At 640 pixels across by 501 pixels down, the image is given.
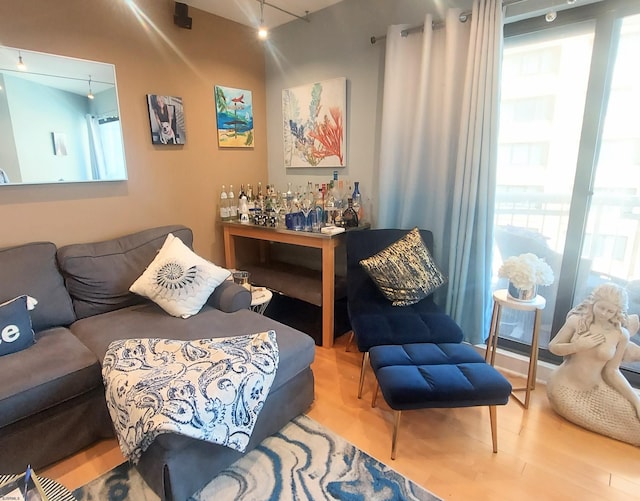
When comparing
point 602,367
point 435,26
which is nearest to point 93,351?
point 602,367

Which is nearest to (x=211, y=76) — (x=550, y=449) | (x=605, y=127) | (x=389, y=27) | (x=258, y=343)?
(x=389, y=27)

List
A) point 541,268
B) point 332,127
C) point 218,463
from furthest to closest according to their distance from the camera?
1. point 332,127
2. point 541,268
3. point 218,463

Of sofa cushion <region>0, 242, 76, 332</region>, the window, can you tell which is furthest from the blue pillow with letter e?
the window

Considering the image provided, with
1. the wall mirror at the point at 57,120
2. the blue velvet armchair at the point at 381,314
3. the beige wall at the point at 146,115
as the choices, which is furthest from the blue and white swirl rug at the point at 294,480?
the wall mirror at the point at 57,120

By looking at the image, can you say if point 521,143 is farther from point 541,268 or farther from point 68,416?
point 68,416

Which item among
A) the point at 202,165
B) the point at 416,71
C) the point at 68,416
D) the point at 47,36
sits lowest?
the point at 68,416

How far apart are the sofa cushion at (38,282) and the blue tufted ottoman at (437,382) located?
1774 millimetres

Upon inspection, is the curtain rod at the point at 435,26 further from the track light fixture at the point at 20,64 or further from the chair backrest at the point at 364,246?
the track light fixture at the point at 20,64

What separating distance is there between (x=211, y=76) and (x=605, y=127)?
271cm

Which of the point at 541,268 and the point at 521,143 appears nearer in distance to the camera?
the point at 541,268

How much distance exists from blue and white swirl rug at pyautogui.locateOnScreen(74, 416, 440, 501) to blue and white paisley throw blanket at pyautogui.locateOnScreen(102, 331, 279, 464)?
0.63 feet

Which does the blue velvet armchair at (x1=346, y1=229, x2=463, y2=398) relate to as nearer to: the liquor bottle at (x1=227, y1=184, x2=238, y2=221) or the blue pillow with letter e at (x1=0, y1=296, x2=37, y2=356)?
the liquor bottle at (x1=227, y1=184, x2=238, y2=221)

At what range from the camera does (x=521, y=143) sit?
2.23 metres

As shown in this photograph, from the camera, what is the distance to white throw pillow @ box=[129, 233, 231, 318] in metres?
2.16
